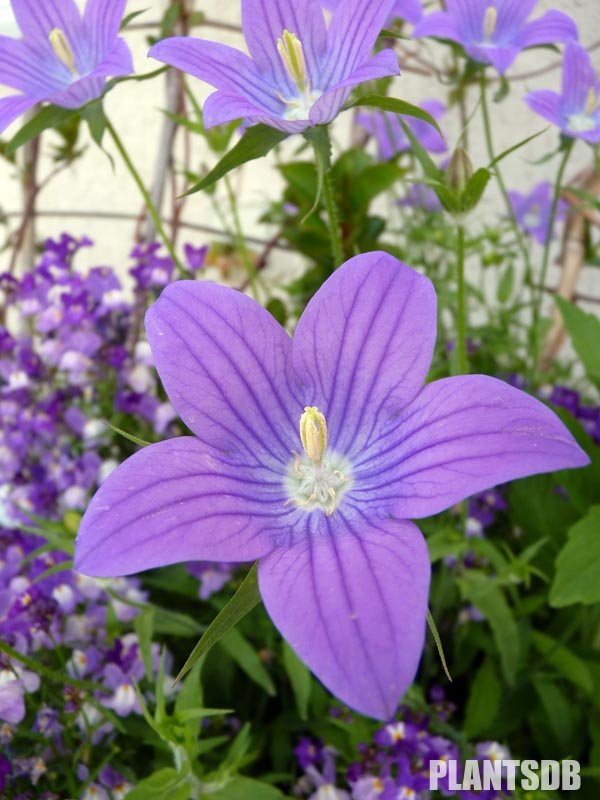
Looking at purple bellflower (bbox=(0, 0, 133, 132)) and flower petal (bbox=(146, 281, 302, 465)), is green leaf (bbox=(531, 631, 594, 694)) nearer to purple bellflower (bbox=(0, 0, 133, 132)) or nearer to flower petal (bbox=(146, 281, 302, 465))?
flower petal (bbox=(146, 281, 302, 465))

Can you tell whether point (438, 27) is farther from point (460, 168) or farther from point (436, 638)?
point (436, 638)

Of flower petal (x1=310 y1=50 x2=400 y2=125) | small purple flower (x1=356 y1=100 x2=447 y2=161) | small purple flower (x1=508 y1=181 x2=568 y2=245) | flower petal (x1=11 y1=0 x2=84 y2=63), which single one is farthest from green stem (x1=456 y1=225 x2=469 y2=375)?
small purple flower (x1=508 y1=181 x2=568 y2=245)

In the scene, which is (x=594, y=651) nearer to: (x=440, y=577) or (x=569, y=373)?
(x=440, y=577)

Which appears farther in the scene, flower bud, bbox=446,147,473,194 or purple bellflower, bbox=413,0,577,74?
purple bellflower, bbox=413,0,577,74

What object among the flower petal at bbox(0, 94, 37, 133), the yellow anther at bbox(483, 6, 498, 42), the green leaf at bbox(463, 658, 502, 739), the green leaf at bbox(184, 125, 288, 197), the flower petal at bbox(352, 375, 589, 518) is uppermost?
the yellow anther at bbox(483, 6, 498, 42)

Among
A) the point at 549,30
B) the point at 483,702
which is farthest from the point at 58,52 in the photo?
the point at 483,702

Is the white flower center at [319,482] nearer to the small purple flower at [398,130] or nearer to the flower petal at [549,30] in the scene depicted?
the flower petal at [549,30]
